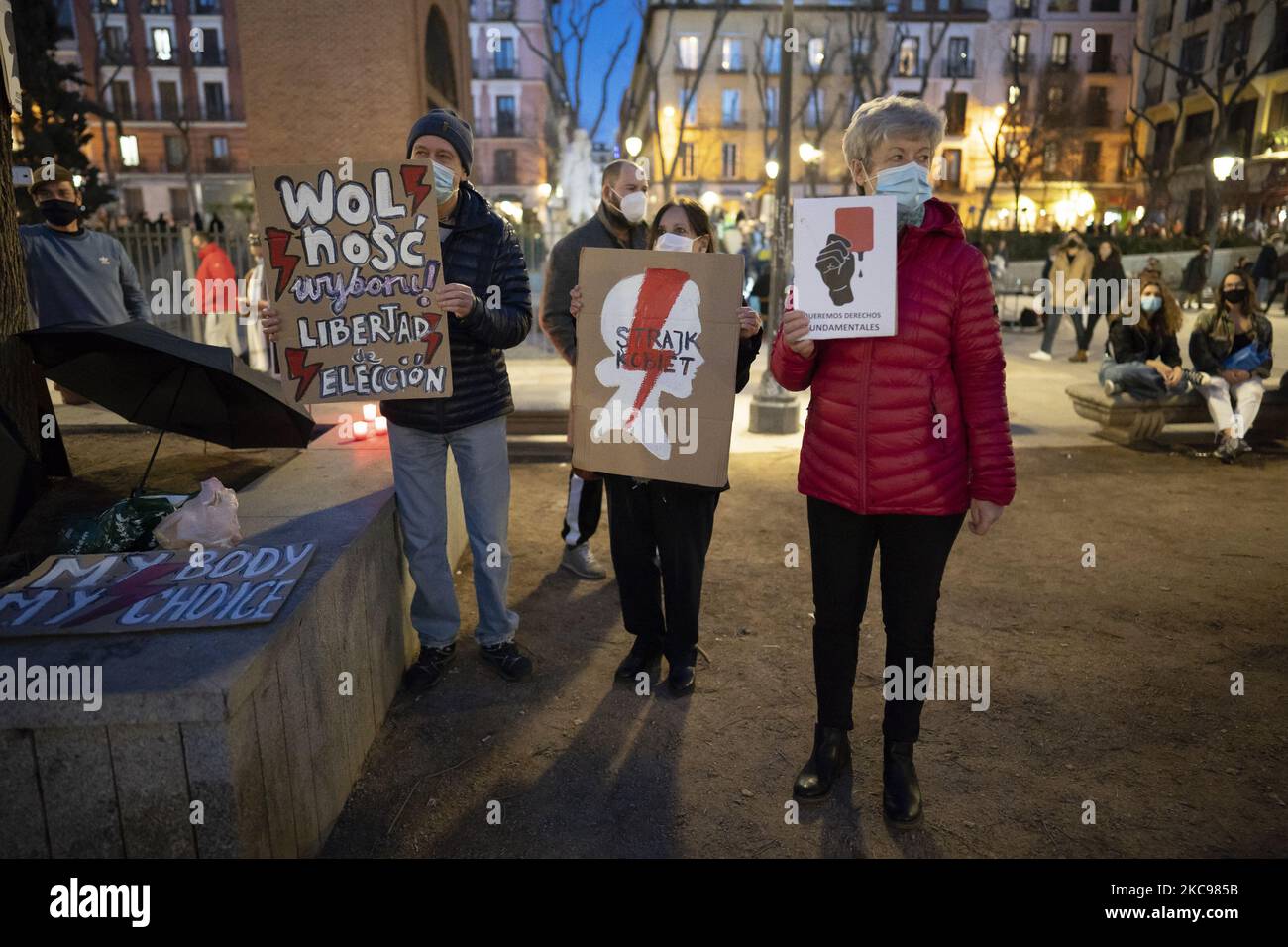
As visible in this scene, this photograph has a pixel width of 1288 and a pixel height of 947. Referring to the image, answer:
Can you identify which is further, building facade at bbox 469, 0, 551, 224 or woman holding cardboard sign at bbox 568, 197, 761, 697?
building facade at bbox 469, 0, 551, 224

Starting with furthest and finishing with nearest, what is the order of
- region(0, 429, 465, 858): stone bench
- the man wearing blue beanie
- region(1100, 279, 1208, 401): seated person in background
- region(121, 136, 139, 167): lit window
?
region(121, 136, 139, 167): lit window < region(1100, 279, 1208, 401): seated person in background < the man wearing blue beanie < region(0, 429, 465, 858): stone bench

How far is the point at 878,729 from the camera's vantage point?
3393 millimetres

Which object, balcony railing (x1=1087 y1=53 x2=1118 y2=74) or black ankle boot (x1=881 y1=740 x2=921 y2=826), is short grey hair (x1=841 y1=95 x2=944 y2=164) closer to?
black ankle boot (x1=881 y1=740 x2=921 y2=826)

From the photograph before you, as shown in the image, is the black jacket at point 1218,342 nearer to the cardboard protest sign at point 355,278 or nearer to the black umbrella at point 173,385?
the cardboard protest sign at point 355,278

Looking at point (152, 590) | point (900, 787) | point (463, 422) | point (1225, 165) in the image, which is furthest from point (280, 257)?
point (1225, 165)

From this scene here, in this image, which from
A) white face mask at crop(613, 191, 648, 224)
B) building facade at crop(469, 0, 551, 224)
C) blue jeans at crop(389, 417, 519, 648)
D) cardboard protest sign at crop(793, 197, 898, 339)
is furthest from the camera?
building facade at crop(469, 0, 551, 224)

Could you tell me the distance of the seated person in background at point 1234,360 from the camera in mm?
7340

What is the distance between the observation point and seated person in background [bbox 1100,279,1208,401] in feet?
25.1

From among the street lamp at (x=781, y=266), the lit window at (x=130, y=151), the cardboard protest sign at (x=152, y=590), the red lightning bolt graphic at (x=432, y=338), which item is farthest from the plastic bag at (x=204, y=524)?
the lit window at (x=130, y=151)

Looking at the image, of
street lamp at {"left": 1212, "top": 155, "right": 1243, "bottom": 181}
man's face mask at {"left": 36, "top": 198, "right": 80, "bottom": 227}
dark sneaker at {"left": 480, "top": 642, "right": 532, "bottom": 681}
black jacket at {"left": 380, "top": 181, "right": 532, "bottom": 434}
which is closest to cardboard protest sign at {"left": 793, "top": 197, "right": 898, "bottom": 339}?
black jacket at {"left": 380, "top": 181, "right": 532, "bottom": 434}

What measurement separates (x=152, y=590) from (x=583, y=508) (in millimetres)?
2507

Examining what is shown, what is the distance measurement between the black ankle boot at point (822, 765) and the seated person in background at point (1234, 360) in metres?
6.03
